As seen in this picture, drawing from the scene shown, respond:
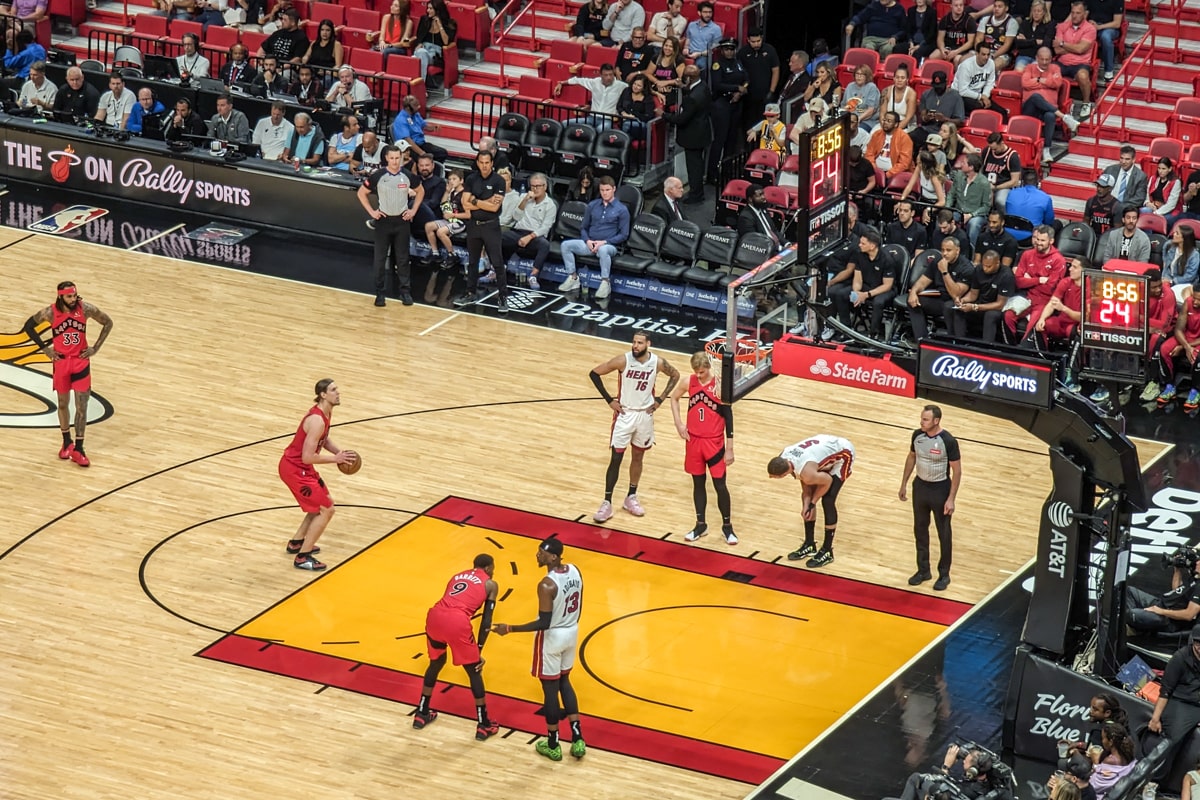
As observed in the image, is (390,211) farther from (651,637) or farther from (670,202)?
(651,637)

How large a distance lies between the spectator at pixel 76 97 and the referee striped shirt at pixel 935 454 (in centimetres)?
1647

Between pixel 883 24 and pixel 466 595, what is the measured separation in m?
16.1

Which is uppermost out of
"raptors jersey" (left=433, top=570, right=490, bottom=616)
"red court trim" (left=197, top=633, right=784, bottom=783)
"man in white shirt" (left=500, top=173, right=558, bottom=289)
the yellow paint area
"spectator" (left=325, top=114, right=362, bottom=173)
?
"spectator" (left=325, top=114, right=362, bottom=173)

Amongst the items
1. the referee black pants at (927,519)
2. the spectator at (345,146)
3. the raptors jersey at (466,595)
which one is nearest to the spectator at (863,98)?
the spectator at (345,146)

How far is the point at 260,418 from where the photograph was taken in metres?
21.0

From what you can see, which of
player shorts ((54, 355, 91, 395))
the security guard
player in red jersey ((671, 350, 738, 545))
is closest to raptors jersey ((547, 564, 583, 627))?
player in red jersey ((671, 350, 738, 545))

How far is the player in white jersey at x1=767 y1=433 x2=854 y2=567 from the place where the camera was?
57.4 ft

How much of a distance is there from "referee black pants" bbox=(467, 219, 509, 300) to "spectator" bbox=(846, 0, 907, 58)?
6.98 m

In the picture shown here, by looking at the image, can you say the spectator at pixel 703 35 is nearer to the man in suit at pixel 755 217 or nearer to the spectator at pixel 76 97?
the man in suit at pixel 755 217

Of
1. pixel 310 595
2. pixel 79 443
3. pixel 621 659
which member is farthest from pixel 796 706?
pixel 79 443

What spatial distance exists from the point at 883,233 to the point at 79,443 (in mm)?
10293

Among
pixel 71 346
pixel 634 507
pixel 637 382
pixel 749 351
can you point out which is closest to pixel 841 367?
pixel 749 351

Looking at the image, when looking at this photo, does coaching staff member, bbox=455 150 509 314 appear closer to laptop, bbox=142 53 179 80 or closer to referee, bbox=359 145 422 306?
referee, bbox=359 145 422 306

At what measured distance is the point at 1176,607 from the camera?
15984mm
